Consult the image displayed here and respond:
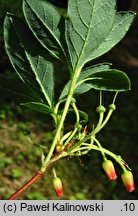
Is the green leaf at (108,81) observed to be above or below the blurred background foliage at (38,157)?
above

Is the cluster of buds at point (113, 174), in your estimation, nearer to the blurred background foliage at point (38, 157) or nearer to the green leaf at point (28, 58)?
the green leaf at point (28, 58)

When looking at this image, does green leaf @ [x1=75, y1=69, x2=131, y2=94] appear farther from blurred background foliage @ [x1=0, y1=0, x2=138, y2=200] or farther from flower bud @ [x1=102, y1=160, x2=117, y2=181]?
blurred background foliage @ [x1=0, y1=0, x2=138, y2=200]

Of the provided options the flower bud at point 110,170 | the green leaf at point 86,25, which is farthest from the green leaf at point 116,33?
the flower bud at point 110,170

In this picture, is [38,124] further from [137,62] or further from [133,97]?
[137,62]

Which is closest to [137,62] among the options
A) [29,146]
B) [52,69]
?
[29,146]

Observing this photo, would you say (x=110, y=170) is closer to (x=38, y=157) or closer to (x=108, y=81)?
(x=108, y=81)

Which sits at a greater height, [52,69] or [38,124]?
[52,69]
